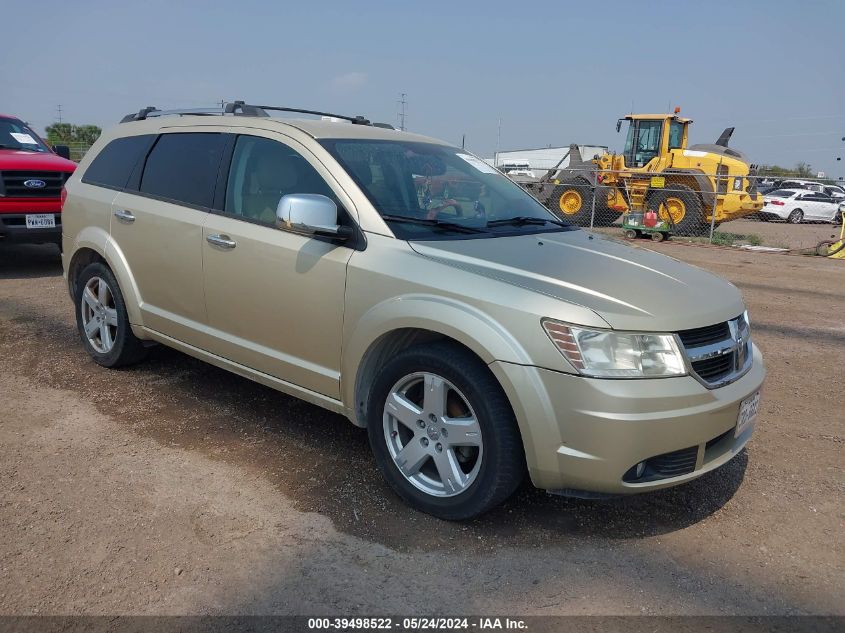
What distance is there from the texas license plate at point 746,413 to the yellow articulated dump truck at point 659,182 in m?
13.6

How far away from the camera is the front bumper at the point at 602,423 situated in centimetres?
279

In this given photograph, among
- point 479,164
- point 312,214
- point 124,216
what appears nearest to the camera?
point 312,214

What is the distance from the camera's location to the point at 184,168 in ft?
14.9

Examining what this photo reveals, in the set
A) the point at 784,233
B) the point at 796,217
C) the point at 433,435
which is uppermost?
the point at 433,435

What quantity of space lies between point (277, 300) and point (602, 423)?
71.9 inches

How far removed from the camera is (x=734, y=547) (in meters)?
3.15

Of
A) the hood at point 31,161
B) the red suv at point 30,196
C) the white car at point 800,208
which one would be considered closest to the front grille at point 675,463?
the red suv at point 30,196

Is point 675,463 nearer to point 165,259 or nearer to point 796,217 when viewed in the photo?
point 165,259

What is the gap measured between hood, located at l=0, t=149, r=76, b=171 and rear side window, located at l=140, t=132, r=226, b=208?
16.4 feet

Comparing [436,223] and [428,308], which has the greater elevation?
[436,223]

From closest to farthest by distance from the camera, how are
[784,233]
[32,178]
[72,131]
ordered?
[32,178] < [784,233] < [72,131]

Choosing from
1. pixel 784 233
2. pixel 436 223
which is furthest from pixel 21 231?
pixel 784 233

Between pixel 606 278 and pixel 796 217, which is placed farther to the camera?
pixel 796 217

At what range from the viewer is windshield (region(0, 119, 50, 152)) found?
9.64m
